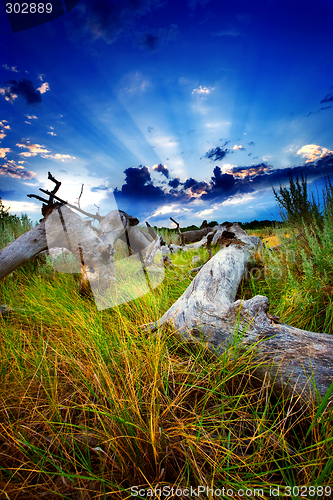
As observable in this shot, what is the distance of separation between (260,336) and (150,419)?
45.4 inches

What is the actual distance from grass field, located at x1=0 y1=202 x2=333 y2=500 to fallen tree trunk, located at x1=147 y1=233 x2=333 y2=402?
0.38 feet

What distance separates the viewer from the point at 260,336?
1.82 metres

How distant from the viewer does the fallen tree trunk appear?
1599 mm

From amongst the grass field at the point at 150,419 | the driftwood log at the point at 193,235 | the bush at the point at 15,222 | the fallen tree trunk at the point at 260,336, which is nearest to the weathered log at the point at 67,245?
the grass field at the point at 150,419

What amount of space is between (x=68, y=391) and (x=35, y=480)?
1.92 ft

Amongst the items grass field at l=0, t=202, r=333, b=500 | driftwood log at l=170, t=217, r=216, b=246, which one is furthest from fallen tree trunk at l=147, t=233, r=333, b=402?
driftwood log at l=170, t=217, r=216, b=246

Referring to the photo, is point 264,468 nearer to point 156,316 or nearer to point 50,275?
point 156,316

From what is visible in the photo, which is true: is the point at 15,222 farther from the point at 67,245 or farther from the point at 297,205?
the point at 297,205

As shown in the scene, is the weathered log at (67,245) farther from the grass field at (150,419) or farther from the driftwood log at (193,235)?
the driftwood log at (193,235)

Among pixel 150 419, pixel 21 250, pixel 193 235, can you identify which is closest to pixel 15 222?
pixel 21 250

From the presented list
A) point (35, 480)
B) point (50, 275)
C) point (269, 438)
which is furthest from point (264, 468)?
point (50, 275)

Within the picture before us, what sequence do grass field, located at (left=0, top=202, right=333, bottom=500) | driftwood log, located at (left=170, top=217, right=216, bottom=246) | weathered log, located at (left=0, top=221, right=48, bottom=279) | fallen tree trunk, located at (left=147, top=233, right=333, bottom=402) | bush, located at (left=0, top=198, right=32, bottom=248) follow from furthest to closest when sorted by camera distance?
1. driftwood log, located at (left=170, top=217, right=216, bottom=246)
2. bush, located at (left=0, top=198, right=32, bottom=248)
3. weathered log, located at (left=0, top=221, right=48, bottom=279)
4. fallen tree trunk, located at (left=147, top=233, right=333, bottom=402)
5. grass field, located at (left=0, top=202, right=333, bottom=500)

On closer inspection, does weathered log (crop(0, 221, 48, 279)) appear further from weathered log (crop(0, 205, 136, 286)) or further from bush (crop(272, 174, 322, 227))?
bush (crop(272, 174, 322, 227))

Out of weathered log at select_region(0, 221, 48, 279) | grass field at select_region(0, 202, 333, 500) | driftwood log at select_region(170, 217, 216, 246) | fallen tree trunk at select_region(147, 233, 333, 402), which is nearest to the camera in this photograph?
grass field at select_region(0, 202, 333, 500)
